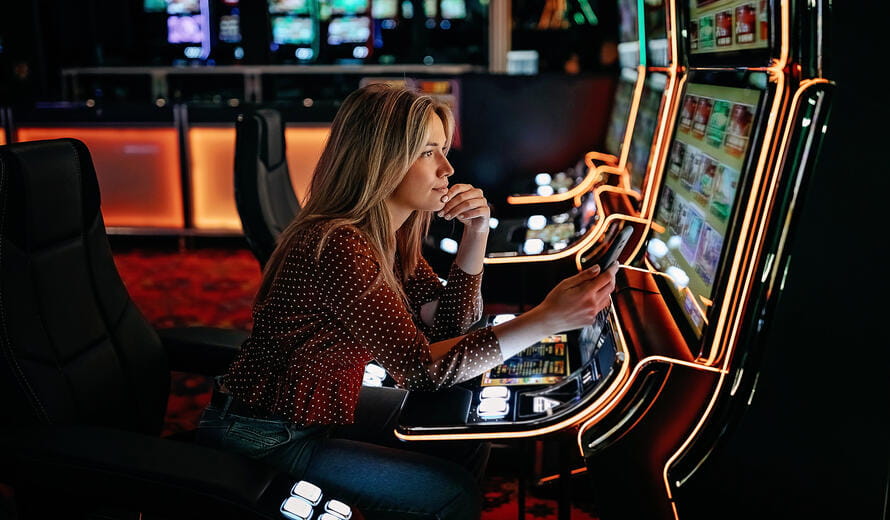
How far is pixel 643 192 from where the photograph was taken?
2094mm

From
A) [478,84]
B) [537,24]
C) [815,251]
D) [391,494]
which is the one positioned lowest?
[391,494]

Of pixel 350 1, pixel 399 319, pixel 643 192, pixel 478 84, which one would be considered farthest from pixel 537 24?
pixel 399 319

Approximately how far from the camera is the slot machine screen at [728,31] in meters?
1.22

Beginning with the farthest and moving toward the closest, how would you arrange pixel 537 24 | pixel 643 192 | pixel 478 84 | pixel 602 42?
pixel 537 24 < pixel 602 42 < pixel 478 84 < pixel 643 192

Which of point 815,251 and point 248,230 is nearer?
point 815,251

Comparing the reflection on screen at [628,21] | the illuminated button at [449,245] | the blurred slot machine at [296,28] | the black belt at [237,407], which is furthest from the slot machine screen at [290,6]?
the black belt at [237,407]

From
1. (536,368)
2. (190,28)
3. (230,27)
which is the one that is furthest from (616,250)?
(190,28)

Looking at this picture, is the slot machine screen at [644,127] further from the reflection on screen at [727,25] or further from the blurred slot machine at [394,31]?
the blurred slot machine at [394,31]

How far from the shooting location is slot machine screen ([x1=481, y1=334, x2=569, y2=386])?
4.66 ft

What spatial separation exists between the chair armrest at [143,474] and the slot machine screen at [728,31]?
2.88 ft

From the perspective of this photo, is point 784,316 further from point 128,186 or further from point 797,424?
point 128,186

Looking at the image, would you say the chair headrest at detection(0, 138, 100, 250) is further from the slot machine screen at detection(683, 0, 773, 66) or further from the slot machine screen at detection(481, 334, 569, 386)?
the slot machine screen at detection(683, 0, 773, 66)

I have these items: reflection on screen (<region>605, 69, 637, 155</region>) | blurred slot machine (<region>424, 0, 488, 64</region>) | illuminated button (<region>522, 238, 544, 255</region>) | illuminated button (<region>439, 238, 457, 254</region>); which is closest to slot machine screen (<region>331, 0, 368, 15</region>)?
blurred slot machine (<region>424, 0, 488, 64</region>)

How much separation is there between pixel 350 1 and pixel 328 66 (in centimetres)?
57
